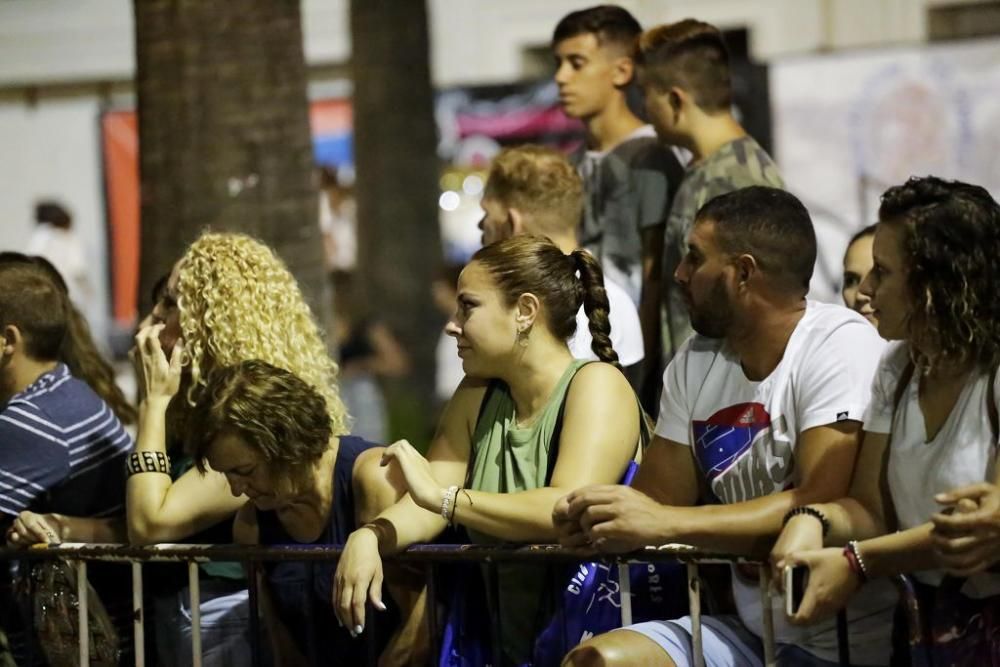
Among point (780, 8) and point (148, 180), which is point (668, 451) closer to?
point (148, 180)

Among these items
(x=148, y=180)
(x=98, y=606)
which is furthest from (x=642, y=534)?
(x=148, y=180)

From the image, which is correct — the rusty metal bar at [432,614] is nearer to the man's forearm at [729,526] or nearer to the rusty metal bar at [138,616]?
the man's forearm at [729,526]

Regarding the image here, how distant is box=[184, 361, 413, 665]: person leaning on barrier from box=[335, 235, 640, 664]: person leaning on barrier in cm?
19

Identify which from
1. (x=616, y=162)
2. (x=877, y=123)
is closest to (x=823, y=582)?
(x=616, y=162)

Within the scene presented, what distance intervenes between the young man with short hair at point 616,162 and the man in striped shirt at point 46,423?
189 cm

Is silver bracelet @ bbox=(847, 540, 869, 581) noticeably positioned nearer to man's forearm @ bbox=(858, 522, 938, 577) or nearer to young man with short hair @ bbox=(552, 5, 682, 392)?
man's forearm @ bbox=(858, 522, 938, 577)

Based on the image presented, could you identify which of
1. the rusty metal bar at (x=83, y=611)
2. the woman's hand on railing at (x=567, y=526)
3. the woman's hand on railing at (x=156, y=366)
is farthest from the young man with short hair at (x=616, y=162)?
the rusty metal bar at (x=83, y=611)

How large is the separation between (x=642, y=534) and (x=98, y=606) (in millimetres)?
1916

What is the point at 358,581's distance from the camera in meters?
4.69

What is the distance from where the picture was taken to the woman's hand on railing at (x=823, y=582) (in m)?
4.24

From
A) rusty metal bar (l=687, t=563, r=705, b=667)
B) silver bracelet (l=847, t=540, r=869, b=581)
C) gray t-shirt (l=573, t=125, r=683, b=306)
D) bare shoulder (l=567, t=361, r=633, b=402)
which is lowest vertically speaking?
rusty metal bar (l=687, t=563, r=705, b=667)

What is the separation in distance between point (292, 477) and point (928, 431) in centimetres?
177

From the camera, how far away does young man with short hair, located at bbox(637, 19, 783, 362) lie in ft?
20.2

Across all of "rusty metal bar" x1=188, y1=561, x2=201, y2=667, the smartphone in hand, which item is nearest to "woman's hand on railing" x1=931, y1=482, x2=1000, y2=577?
the smartphone in hand
